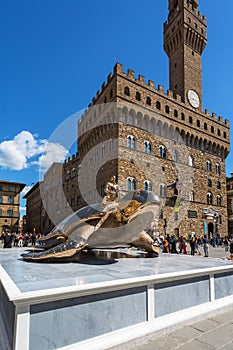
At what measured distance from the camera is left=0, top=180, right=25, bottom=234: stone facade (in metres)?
52.4

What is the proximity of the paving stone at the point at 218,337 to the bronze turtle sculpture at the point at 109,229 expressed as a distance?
9.31ft

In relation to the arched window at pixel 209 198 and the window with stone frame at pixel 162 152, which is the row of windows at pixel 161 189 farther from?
the window with stone frame at pixel 162 152

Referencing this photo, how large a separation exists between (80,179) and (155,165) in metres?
13.5

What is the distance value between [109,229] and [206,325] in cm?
288

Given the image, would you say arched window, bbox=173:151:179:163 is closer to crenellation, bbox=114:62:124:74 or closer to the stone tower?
the stone tower

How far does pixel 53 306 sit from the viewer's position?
2.89m

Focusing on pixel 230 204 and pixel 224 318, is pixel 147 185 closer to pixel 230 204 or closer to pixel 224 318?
pixel 224 318

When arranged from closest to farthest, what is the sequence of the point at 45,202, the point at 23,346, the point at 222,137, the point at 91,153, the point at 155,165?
the point at 23,346
the point at 155,165
the point at 91,153
the point at 222,137
the point at 45,202

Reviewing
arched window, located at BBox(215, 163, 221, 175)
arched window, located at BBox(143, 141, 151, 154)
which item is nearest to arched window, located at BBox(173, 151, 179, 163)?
arched window, located at BBox(143, 141, 151, 154)

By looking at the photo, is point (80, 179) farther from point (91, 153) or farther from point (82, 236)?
point (82, 236)

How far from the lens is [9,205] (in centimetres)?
5338

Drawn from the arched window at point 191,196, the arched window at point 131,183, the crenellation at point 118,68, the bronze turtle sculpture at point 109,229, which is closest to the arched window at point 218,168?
the arched window at point 191,196

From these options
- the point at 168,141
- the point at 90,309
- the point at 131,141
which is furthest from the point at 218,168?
the point at 90,309

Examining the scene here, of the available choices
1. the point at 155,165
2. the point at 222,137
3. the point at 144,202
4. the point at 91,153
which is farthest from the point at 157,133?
the point at 144,202
